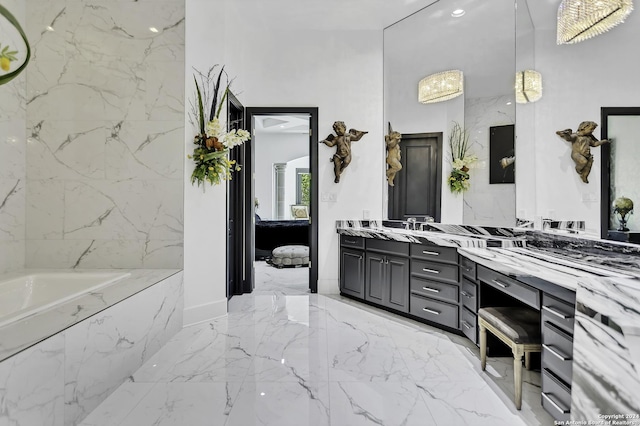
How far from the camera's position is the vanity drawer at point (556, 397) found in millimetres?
1517

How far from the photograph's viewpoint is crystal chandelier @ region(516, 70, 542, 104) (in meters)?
2.58

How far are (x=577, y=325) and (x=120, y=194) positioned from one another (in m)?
3.28

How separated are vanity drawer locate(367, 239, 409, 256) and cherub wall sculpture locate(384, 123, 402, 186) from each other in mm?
835

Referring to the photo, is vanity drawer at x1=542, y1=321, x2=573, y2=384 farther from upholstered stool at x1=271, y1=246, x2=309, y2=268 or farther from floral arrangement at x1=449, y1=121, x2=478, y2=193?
upholstered stool at x1=271, y1=246, x2=309, y2=268

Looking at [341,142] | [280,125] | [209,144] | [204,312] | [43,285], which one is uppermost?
[280,125]

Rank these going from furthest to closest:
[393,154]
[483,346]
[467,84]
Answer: [393,154]
[467,84]
[483,346]

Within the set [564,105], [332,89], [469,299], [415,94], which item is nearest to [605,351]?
[469,299]

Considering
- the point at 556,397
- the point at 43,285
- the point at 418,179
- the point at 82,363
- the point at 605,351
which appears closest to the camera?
the point at 605,351

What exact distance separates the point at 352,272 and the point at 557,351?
7.77 ft

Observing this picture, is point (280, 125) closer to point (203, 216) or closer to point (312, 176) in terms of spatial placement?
point (312, 176)

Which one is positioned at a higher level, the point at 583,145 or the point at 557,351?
the point at 583,145

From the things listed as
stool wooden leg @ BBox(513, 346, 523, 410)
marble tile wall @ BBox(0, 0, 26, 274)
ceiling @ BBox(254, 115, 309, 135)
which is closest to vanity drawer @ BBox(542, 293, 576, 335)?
stool wooden leg @ BBox(513, 346, 523, 410)

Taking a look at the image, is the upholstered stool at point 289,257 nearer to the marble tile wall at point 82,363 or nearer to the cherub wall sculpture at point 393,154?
the cherub wall sculpture at point 393,154

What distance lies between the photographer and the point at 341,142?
405cm
